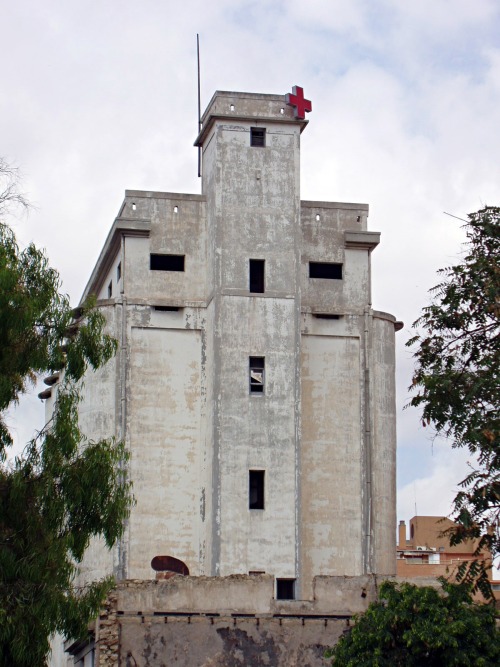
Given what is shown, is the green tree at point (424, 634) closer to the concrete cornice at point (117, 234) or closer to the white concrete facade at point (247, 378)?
the white concrete facade at point (247, 378)

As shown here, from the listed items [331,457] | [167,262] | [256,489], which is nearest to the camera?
[256,489]

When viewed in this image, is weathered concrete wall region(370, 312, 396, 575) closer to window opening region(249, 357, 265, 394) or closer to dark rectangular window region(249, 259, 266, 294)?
window opening region(249, 357, 265, 394)

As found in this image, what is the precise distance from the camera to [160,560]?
49.4 meters

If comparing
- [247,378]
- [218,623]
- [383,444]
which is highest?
[247,378]

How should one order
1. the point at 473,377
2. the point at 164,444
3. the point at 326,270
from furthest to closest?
1. the point at 326,270
2. the point at 164,444
3. the point at 473,377

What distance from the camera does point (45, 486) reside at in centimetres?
3209

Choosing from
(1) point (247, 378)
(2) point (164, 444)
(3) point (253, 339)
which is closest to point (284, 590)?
(2) point (164, 444)

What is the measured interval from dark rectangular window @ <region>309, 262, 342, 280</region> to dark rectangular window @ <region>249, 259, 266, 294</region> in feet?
7.47

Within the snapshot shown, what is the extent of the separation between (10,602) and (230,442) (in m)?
19.0

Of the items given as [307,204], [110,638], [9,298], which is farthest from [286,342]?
[9,298]

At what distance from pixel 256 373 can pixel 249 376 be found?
305mm

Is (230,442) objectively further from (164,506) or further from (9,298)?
(9,298)

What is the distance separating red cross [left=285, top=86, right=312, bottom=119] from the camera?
52.3 meters

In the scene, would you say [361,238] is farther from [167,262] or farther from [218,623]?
[218,623]
